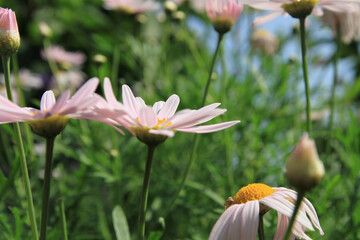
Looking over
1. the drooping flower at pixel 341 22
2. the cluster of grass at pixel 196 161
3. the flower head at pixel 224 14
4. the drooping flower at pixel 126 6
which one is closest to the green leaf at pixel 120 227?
the cluster of grass at pixel 196 161

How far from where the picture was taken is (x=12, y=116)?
0.29 meters

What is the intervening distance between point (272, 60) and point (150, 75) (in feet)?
1.06

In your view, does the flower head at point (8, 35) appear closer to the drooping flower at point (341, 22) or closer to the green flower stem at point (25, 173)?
the green flower stem at point (25, 173)

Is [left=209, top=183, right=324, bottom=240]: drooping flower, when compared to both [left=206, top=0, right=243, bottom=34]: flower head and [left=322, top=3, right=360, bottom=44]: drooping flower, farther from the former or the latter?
[left=322, top=3, right=360, bottom=44]: drooping flower

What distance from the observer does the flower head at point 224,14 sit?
0.51 meters

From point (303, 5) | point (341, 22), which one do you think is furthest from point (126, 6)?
point (303, 5)

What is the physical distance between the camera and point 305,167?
248 mm

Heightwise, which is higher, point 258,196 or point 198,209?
point 258,196

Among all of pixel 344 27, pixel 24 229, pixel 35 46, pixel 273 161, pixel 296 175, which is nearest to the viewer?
pixel 296 175

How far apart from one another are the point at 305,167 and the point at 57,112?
17 cm

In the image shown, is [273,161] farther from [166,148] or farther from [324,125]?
→ [324,125]

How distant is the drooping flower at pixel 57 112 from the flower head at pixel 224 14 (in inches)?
10.2

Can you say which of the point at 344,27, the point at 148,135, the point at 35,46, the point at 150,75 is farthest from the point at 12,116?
the point at 35,46

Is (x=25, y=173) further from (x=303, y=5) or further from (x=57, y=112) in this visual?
(x=303, y=5)
